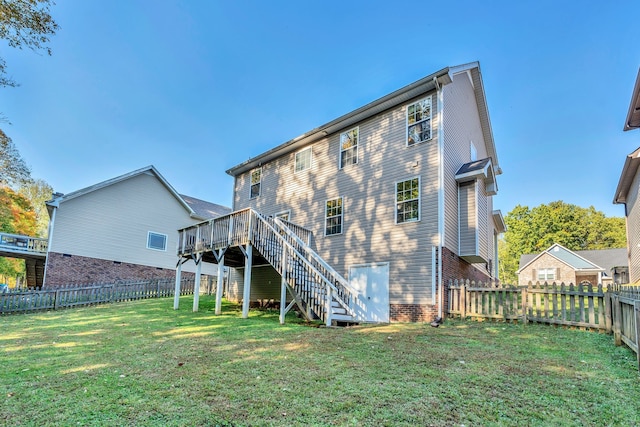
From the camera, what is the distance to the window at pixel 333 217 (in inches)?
528

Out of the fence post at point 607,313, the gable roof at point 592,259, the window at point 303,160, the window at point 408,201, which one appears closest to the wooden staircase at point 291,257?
the window at point 408,201

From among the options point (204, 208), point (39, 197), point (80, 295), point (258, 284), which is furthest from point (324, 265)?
point (39, 197)

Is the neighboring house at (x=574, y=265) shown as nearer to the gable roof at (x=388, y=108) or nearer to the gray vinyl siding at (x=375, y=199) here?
the gable roof at (x=388, y=108)

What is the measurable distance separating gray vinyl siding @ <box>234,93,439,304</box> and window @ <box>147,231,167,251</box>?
10.4 m

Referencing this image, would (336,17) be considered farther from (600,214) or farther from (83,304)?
(600,214)

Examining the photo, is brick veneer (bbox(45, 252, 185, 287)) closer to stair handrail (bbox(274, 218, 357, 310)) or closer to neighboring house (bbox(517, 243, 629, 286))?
stair handrail (bbox(274, 218, 357, 310))

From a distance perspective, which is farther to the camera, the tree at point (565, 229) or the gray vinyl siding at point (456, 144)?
the tree at point (565, 229)

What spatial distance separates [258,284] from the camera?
16.0 m

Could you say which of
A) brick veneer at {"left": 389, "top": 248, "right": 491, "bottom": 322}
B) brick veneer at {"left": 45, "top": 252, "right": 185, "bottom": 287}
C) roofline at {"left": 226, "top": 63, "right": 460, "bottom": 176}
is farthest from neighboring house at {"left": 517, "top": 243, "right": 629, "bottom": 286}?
brick veneer at {"left": 45, "top": 252, "right": 185, "bottom": 287}

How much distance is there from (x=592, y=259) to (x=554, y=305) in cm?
3443

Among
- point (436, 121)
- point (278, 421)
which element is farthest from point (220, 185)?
point (278, 421)

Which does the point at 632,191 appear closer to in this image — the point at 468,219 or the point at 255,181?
the point at 468,219

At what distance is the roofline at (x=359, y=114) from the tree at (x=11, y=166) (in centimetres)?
1353

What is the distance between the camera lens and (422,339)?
7.44 m
